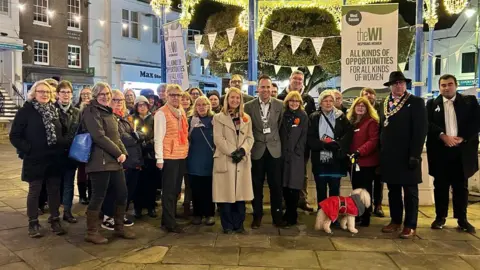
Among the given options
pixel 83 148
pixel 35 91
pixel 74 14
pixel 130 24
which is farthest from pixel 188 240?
pixel 130 24

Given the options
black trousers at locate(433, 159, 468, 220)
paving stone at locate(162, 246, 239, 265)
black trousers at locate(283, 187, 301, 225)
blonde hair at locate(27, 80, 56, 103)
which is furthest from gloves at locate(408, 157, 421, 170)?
blonde hair at locate(27, 80, 56, 103)

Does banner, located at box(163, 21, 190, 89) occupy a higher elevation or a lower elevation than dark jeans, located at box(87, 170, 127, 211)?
higher

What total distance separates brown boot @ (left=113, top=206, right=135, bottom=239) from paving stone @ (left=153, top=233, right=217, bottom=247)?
1.29ft

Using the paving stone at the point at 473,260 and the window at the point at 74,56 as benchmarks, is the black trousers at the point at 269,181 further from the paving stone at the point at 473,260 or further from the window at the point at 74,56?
the window at the point at 74,56

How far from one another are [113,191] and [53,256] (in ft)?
3.28

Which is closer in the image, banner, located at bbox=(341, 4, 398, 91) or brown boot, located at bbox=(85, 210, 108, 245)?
brown boot, located at bbox=(85, 210, 108, 245)

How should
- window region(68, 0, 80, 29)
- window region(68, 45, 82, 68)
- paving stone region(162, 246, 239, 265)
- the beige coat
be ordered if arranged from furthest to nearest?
window region(68, 45, 82, 68) < window region(68, 0, 80, 29) < the beige coat < paving stone region(162, 246, 239, 265)

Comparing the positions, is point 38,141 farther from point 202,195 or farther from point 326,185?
point 326,185

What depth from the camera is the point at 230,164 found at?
5.28m

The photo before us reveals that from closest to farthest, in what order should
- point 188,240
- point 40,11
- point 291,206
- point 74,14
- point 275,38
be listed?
1. point 188,240
2. point 291,206
3. point 275,38
4. point 40,11
5. point 74,14

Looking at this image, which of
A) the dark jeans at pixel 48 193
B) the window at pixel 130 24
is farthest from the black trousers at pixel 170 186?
the window at pixel 130 24

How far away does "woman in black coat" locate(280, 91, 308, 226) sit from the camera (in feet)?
17.9

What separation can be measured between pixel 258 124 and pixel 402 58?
14770mm

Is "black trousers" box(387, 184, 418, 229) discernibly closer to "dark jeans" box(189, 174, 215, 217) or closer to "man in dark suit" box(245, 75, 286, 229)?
"man in dark suit" box(245, 75, 286, 229)
